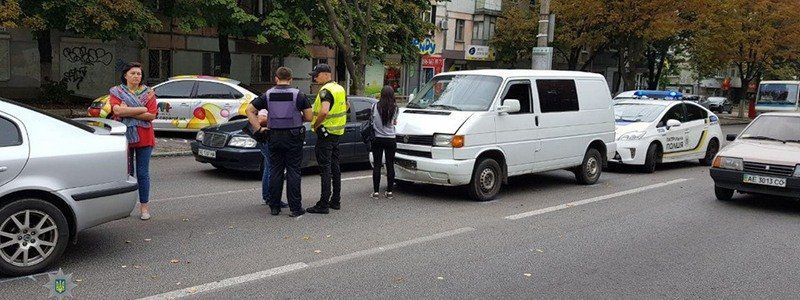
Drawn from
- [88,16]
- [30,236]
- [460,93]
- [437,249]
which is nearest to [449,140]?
[460,93]

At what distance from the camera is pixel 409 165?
30.0 ft

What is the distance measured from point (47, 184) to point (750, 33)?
1441 inches

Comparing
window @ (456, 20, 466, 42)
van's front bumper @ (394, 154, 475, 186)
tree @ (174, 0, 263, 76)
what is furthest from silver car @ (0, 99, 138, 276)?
window @ (456, 20, 466, 42)

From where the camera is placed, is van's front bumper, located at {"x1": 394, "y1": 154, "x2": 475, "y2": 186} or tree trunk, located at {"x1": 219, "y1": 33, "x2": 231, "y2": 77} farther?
tree trunk, located at {"x1": 219, "y1": 33, "x2": 231, "y2": 77}

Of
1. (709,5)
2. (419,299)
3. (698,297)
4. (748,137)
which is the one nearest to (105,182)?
(419,299)

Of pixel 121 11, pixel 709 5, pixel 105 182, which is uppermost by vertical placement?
Result: pixel 709 5

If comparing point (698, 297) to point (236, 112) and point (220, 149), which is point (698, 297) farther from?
point (236, 112)

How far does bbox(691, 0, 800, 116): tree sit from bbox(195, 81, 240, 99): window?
962 inches

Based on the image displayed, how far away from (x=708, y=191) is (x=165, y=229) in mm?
8576

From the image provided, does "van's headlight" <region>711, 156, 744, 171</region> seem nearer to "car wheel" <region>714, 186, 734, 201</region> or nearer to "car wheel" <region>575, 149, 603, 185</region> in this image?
"car wheel" <region>714, 186, 734, 201</region>

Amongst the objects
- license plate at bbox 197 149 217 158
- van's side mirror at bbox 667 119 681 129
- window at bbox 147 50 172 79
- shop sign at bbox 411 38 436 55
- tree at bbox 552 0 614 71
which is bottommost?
license plate at bbox 197 149 217 158

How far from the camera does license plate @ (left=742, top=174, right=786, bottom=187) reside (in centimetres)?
886

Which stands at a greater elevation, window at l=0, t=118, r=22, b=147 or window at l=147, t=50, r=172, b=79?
window at l=147, t=50, r=172, b=79

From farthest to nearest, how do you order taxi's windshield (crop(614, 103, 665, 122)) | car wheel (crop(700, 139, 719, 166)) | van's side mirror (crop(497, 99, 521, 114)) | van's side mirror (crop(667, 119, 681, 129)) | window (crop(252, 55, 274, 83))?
window (crop(252, 55, 274, 83)) < car wheel (crop(700, 139, 719, 166)) < taxi's windshield (crop(614, 103, 665, 122)) < van's side mirror (crop(667, 119, 681, 129)) < van's side mirror (crop(497, 99, 521, 114))
